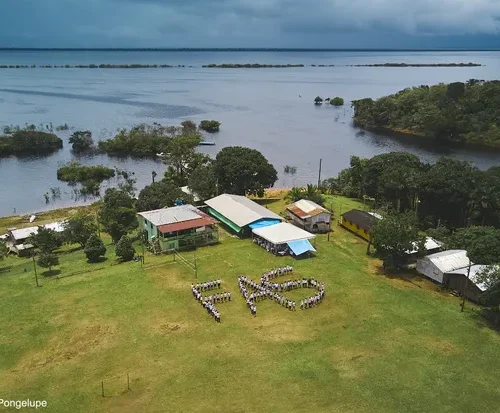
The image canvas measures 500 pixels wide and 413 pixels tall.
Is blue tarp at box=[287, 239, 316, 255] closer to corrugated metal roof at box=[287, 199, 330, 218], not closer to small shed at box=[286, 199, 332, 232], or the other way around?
small shed at box=[286, 199, 332, 232]

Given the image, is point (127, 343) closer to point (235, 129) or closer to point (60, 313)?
point (60, 313)

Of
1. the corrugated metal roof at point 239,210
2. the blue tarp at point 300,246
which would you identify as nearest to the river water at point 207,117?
the corrugated metal roof at point 239,210

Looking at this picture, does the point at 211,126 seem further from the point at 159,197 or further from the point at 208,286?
the point at 208,286

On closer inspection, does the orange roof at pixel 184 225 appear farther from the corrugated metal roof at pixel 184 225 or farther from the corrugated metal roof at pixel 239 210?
the corrugated metal roof at pixel 239 210

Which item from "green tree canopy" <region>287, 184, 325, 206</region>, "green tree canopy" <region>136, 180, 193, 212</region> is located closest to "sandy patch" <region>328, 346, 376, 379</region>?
"green tree canopy" <region>287, 184, 325, 206</region>

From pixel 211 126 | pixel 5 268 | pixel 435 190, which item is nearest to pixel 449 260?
pixel 435 190
